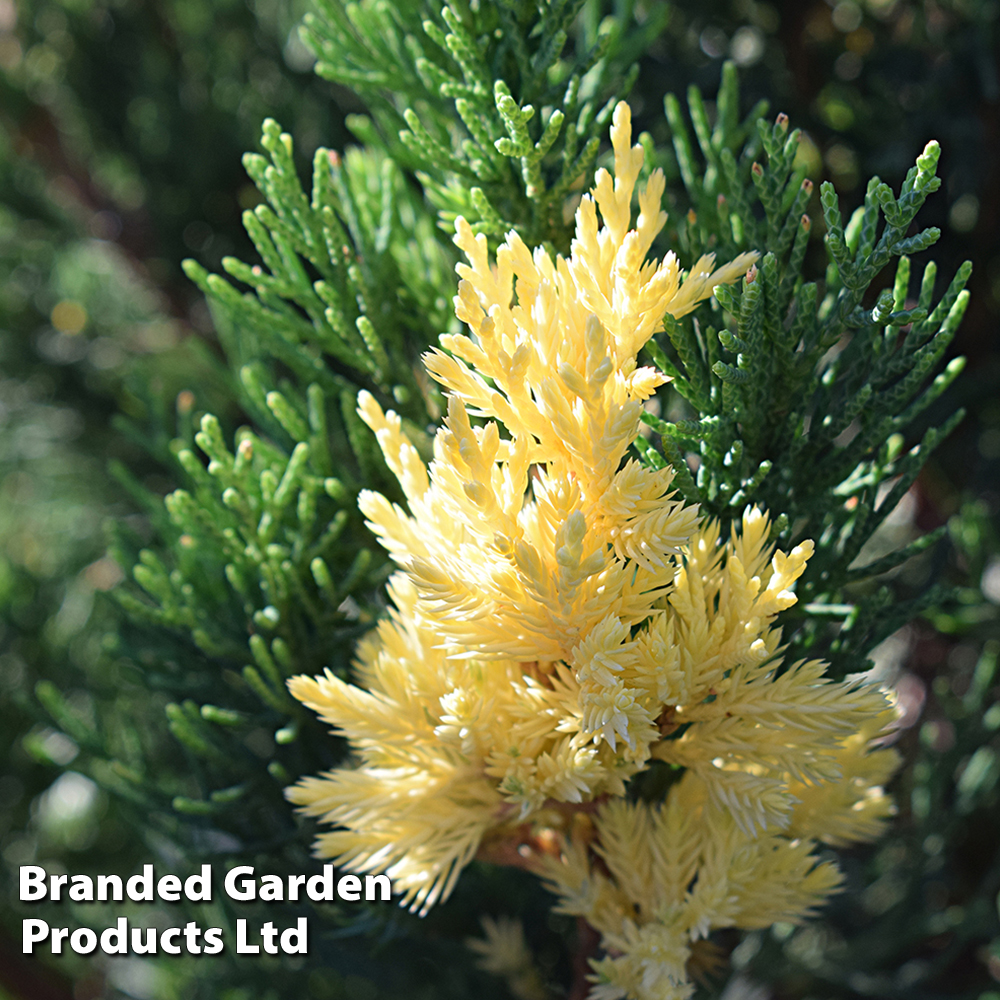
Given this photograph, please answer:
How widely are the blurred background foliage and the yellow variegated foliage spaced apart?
22 cm

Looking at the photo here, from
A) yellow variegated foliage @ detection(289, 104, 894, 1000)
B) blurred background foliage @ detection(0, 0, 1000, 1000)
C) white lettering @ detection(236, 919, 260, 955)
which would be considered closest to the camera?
yellow variegated foliage @ detection(289, 104, 894, 1000)

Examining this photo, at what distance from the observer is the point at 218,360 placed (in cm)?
119

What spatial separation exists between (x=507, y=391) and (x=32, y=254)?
119cm

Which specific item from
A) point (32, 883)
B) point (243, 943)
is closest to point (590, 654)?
point (243, 943)

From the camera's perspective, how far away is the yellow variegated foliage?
43cm

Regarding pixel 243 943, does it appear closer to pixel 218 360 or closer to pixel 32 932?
pixel 32 932

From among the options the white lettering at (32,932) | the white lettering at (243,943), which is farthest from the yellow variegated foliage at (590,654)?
the white lettering at (32,932)

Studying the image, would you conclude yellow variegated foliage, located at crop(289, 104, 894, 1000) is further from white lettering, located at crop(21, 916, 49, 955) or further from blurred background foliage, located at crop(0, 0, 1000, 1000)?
white lettering, located at crop(21, 916, 49, 955)

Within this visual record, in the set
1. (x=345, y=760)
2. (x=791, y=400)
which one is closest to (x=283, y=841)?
(x=345, y=760)

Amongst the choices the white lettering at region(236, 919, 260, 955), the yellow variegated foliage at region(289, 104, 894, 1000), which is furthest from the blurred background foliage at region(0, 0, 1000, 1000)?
the yellow variegated foliage at region(289, 104, 894, 1000)

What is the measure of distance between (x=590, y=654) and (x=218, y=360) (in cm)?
91

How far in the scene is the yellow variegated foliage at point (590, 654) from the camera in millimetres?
431

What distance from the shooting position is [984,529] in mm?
769

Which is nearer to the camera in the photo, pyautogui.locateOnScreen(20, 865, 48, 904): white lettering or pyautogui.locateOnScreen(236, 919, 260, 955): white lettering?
pyautogui.locateOnScreen(236, 919, 260, 955): white lettering
